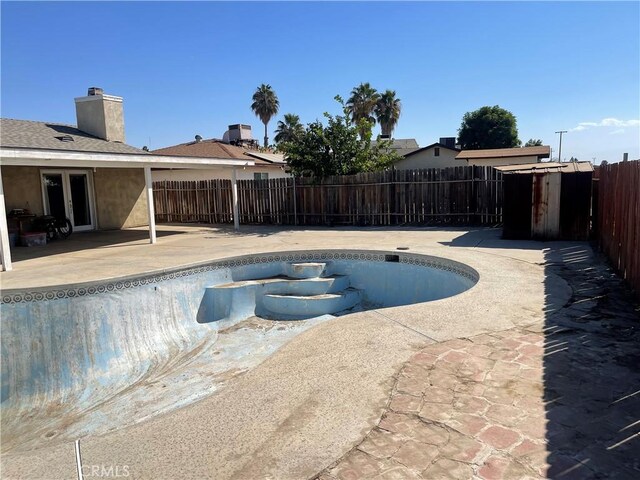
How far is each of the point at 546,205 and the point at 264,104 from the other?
48.6 meters

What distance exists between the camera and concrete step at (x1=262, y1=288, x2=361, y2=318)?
844 cm

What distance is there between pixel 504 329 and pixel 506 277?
2.51 m

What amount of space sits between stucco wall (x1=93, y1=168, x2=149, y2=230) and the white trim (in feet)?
14.9

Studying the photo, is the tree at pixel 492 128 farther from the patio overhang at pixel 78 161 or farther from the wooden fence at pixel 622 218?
the wooden fence at pixel 622 218

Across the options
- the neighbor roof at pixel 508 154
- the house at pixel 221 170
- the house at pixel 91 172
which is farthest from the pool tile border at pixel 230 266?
the neighbor roof at pixel 508 154

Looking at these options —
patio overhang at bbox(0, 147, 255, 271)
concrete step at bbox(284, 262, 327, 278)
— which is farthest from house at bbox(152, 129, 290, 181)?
concrete step at bbox(284, 262, 327, 278)

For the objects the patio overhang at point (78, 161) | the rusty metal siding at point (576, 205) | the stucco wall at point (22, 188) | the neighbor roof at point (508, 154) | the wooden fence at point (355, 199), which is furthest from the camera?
the neighbor roof at point (508, 154)

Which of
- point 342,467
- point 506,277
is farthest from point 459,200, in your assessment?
point 342,467

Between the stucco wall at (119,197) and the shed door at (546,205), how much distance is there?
14164mm

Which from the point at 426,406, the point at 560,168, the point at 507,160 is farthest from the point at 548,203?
the point at 507,160

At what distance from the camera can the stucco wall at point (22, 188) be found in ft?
42.8

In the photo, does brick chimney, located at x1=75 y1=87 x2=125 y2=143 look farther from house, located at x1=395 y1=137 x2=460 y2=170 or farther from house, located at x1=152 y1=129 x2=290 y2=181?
house, located at x1=395 y1=137 x2=460 y2=170

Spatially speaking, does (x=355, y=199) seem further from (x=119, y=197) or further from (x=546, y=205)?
(x=119, y=197)

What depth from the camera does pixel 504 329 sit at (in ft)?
14.8
